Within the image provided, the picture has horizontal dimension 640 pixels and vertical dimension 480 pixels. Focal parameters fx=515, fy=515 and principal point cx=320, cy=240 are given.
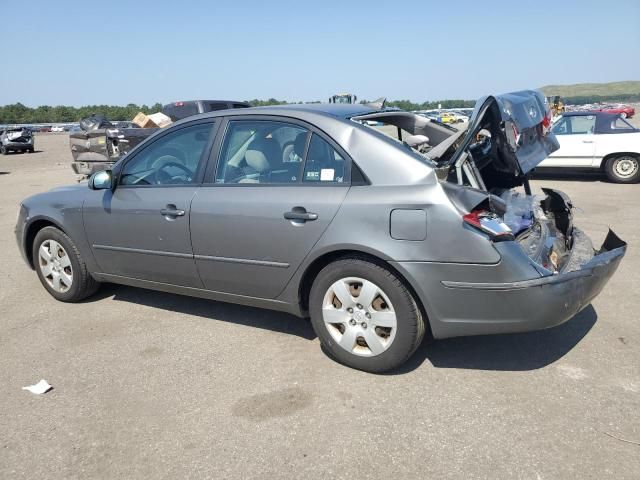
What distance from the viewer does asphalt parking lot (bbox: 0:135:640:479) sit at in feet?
8.25

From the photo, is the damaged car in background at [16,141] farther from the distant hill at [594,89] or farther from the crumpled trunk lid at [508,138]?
the distant hill at [594,89]

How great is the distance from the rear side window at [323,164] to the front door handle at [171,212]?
104 cm

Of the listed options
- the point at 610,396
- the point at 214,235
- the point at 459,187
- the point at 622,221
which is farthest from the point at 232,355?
the point at 622,221

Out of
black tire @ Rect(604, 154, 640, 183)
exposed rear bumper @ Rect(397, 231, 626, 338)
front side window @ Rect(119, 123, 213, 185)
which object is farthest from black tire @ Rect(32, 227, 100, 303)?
black tire @ Rect(604, 154, 640, 183)

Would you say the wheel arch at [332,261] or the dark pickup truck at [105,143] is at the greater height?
the dark pickup truck at [105,143]

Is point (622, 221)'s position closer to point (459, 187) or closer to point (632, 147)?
point (632, 147)

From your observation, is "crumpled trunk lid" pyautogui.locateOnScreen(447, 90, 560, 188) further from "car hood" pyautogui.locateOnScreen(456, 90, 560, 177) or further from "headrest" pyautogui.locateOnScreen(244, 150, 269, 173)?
"headrest" pyautogui.locateOnScreen(244, 150, 269, 173)

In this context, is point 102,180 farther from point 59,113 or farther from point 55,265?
point 59,113

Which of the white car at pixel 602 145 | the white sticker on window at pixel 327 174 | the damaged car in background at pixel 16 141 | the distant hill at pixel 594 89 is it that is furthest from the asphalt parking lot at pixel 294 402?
the distant hill at pixel 594 89

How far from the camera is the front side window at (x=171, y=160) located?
392 cm

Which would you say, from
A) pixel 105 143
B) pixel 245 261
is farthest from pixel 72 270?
pixel 105 143

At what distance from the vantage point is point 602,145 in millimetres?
11008

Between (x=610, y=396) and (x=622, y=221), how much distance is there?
A: 17.6ft

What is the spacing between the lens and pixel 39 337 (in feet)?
13.5
